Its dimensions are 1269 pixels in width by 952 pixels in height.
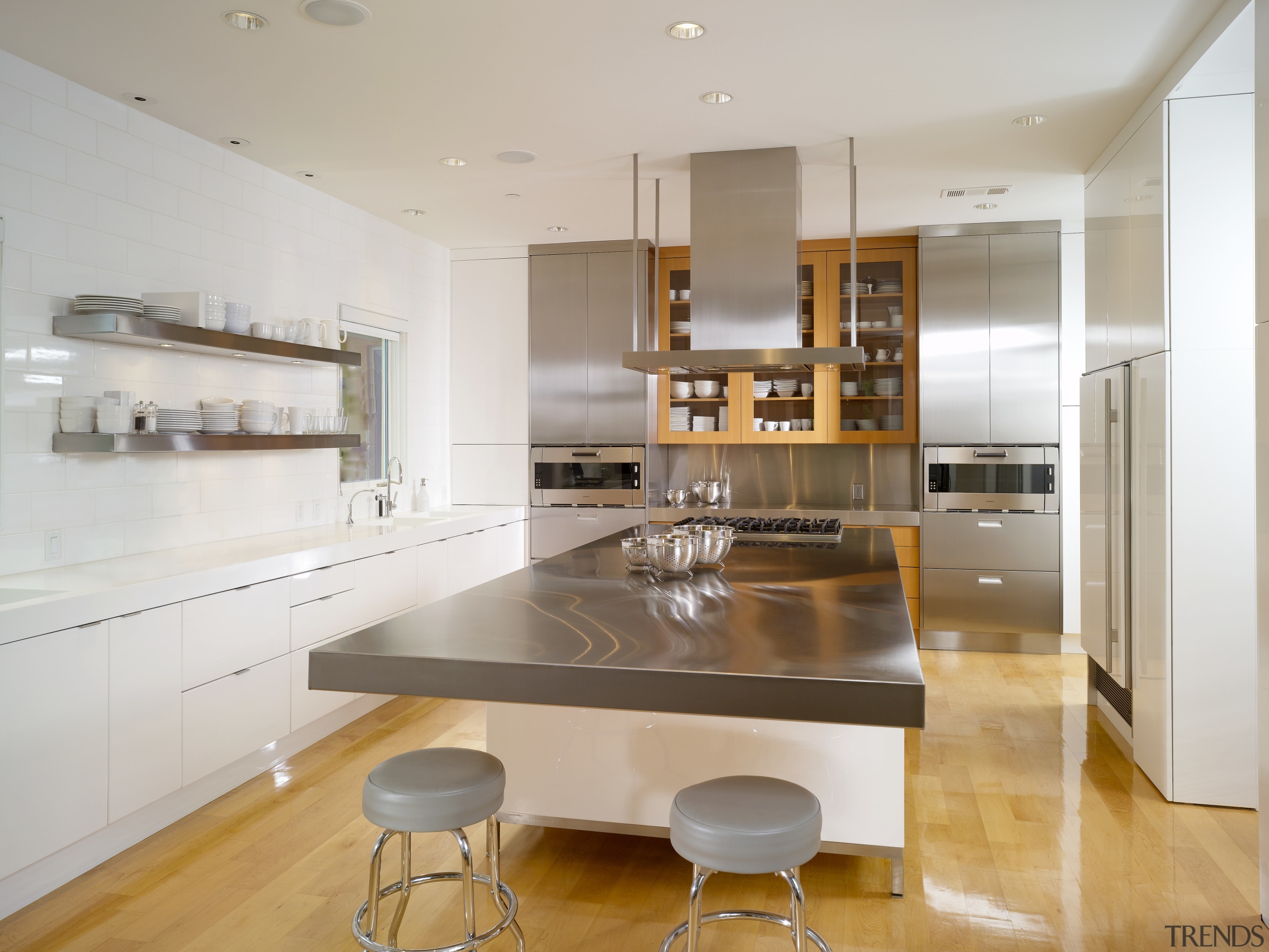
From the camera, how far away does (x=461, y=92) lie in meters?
3.37

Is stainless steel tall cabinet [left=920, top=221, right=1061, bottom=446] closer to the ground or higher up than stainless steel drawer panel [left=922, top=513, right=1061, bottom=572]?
higher up

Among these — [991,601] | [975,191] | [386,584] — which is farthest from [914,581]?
[386,584]

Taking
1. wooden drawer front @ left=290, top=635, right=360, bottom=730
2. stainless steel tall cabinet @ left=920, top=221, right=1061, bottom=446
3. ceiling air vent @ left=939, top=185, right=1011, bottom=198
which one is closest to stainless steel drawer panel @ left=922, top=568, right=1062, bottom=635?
stainless steel tall cabinet @ left=920, top=221, right=1061, bottom=446

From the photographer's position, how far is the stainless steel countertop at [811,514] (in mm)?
5652

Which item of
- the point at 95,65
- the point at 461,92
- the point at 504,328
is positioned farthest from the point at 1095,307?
the point at 95,65

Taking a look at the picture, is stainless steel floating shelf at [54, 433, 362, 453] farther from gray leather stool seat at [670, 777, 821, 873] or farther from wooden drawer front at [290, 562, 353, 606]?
gray leather stool seat at [670, 777, 821, 873]

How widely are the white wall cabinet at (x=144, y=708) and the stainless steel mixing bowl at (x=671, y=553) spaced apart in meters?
1.67

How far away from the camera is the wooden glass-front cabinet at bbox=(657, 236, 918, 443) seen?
585 centimetres

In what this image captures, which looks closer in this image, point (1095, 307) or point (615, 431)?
point (1095, 307)

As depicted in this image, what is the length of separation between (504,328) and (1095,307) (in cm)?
377

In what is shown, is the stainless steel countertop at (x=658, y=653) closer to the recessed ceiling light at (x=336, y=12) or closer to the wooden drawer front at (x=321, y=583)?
the wooden drawer front at (x=321, y=583)

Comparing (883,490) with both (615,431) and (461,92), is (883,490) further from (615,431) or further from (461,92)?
(461,92)

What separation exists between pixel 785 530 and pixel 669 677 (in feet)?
8.25

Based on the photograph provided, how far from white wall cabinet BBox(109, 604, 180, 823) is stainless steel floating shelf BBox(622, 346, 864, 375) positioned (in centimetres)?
209
